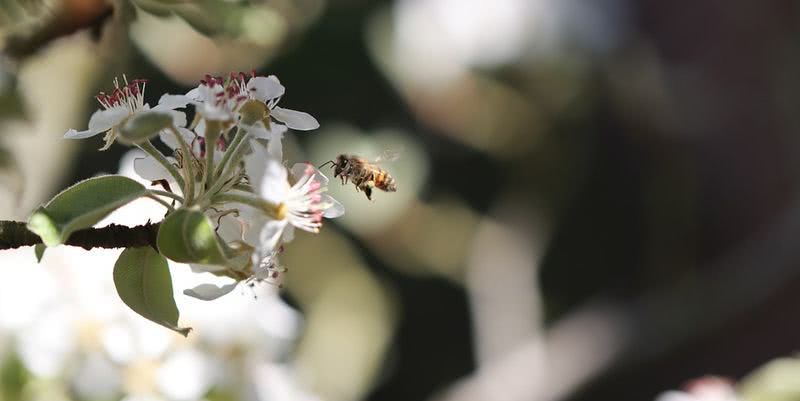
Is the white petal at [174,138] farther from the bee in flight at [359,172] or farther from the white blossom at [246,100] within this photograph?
the bee in flight at [359,172]

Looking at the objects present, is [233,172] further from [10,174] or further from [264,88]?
[10,174]

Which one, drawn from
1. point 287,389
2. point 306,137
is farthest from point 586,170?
point 287,389

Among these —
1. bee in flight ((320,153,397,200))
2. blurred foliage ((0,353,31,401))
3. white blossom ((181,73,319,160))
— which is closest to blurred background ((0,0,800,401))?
blurred foliage ((0,353,31,401))

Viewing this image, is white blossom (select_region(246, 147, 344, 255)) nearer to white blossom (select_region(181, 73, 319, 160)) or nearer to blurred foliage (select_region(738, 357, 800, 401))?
white blossom (select_region(181, 73, 319, 160))

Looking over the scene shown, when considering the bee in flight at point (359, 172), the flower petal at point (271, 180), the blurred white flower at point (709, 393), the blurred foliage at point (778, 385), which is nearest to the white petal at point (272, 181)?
the flower petal at point (271, 180)

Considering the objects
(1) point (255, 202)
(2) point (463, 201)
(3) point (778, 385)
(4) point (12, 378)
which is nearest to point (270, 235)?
(1) point (255, 202)

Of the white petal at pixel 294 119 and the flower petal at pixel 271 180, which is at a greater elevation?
the white petal at pixel 294 119
